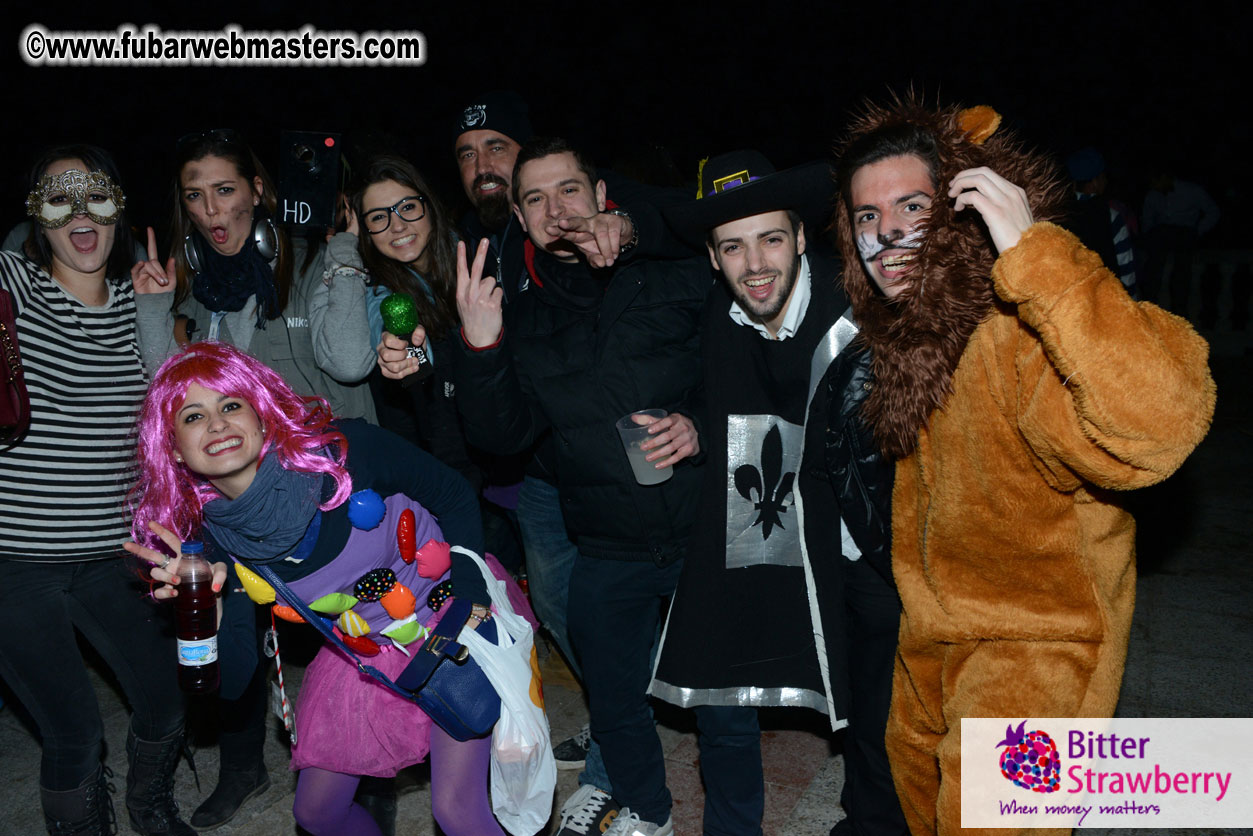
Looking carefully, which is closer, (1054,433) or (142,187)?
(1054,433)

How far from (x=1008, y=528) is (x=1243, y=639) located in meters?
3.38

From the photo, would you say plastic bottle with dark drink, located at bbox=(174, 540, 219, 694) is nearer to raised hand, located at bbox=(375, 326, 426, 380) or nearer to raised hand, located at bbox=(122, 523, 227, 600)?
raised hand, located at bbox=(122, 523, 227, 600)

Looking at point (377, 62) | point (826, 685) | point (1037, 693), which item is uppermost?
point (377, 62)

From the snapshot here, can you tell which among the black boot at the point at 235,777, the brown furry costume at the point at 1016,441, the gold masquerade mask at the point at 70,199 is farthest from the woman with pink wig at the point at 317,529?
the brown furry costume at the point at 1016,441

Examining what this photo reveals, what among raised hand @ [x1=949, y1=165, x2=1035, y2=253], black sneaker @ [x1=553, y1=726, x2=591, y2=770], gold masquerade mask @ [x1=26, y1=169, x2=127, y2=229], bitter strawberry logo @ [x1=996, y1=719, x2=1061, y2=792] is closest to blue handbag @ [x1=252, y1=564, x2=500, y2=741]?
black sneaker @ [x1=553, y1=726, x2=591, y2=770]

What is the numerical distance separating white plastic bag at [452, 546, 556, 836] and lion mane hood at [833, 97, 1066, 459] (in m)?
1.23

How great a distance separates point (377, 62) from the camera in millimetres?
15180

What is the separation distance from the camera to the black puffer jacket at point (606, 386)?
120 inches

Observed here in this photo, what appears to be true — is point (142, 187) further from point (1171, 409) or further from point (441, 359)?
point (1171, 409)

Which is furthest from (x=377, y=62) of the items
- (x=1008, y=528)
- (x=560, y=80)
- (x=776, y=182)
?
(x=1008, y=528)

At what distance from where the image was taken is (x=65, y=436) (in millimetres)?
3006

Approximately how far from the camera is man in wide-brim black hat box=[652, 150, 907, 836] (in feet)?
8.91

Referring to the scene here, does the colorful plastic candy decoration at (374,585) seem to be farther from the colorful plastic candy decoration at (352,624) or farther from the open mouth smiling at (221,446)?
the open mouth smiling at (221,446)

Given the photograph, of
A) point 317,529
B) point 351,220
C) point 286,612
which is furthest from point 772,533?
point 351,220
